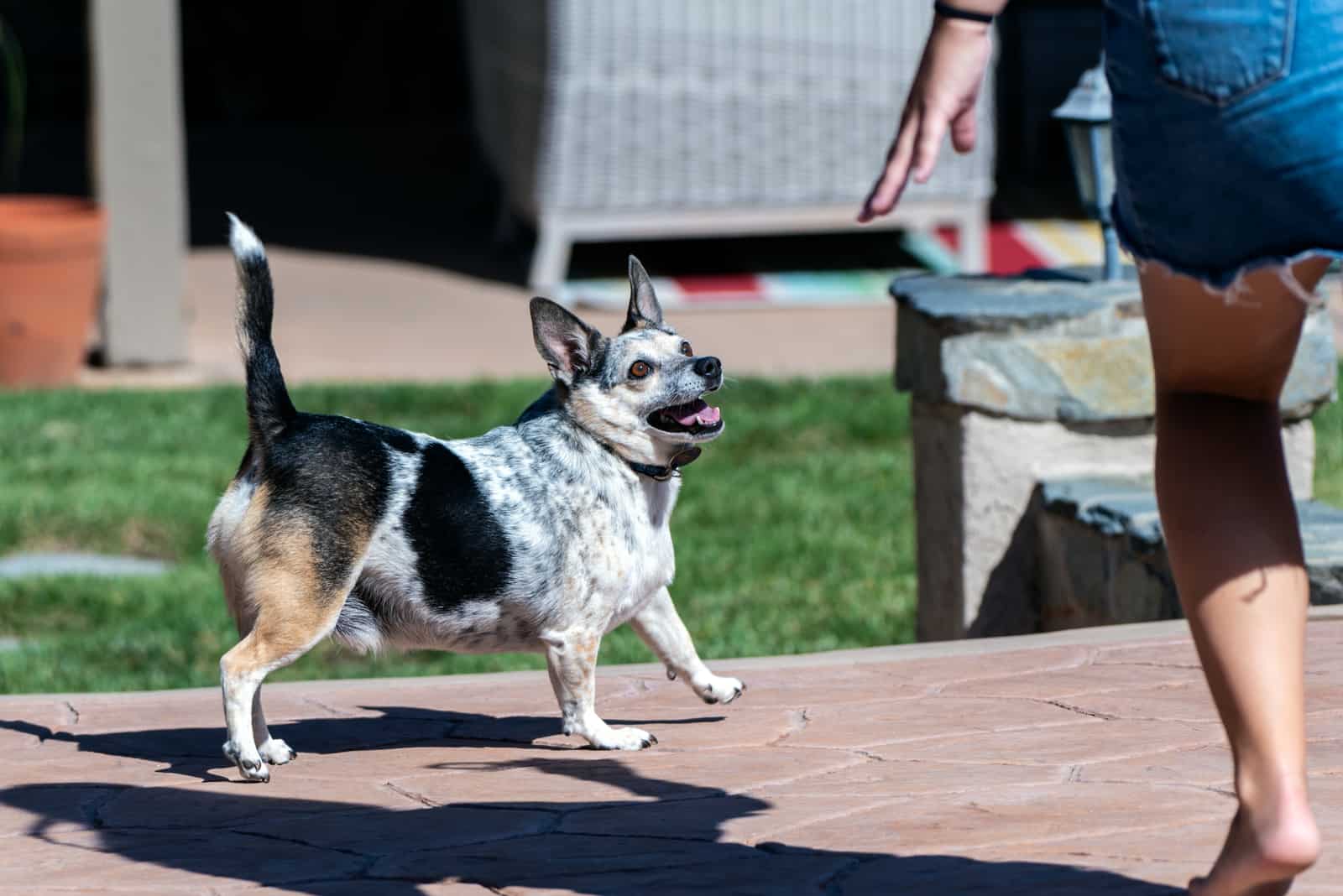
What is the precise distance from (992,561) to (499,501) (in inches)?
80.7

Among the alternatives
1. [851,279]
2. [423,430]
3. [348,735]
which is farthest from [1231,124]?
[851,279]

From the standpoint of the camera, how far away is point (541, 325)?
3.55 meters

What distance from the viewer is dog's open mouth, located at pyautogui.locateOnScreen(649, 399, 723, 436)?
3529mm

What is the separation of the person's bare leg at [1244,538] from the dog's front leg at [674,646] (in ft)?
4.83

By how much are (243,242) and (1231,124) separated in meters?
2.04

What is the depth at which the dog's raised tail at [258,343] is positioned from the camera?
346cm

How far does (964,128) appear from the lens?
2.20 meters

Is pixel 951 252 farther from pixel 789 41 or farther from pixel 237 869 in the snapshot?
pixel 237 869

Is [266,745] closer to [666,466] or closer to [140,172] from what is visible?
[666,466]

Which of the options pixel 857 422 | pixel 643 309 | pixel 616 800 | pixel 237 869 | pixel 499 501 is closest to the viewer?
pixel 237 869

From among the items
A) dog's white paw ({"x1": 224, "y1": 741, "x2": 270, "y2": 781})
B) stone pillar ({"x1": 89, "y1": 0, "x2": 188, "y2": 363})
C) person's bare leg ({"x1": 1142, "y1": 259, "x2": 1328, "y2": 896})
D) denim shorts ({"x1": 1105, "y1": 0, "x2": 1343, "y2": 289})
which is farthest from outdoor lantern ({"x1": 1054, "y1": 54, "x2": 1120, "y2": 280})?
stone pillar ({"x1": 89, "y1": 0, "x2": 188, "y2": 363})

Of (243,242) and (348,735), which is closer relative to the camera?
(243,242)

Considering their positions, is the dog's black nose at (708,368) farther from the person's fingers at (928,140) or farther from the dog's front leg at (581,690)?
the person's fingers at (928,140)

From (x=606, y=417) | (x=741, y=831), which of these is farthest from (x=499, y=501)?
(x=741, y=831)
